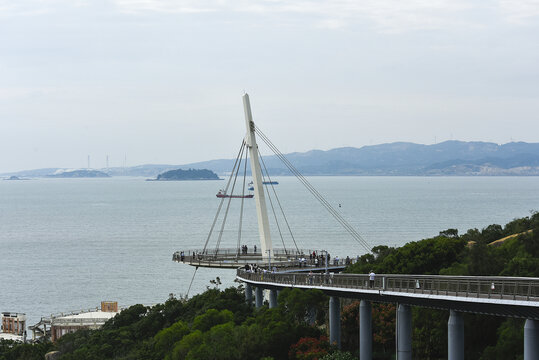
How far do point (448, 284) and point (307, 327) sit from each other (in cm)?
1098

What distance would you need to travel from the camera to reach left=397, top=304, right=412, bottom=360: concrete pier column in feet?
120

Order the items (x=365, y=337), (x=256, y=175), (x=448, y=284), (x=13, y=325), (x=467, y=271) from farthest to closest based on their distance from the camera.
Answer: (x=13, y=325)
(x=256, y=175)
(x=467, y=271)
(x=365, y=337)
(x=448, y=284)

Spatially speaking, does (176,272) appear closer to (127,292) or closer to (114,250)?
(127,292)

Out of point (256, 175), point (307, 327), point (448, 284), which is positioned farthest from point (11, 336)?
point (448, 284)

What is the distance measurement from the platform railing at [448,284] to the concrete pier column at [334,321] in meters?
0.99

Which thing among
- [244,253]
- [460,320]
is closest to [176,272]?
[244,253]

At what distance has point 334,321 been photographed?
44.1 meters

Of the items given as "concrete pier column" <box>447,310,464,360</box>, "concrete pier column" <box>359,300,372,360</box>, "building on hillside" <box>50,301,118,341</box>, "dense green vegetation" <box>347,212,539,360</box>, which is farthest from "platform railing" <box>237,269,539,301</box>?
"building on hillside" <box>50,301,118,341</box>

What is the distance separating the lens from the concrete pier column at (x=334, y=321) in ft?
143

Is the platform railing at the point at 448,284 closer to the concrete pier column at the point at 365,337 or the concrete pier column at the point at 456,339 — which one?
the concrete pier column at the point at 456,339

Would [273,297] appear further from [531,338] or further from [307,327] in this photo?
[531,338]

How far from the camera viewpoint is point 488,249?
45.5 meters

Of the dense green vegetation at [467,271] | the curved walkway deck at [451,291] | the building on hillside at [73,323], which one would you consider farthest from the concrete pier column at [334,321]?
the building on hillside at [73,323]

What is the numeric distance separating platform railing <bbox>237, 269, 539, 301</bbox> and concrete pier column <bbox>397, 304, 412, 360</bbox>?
1.08 m
